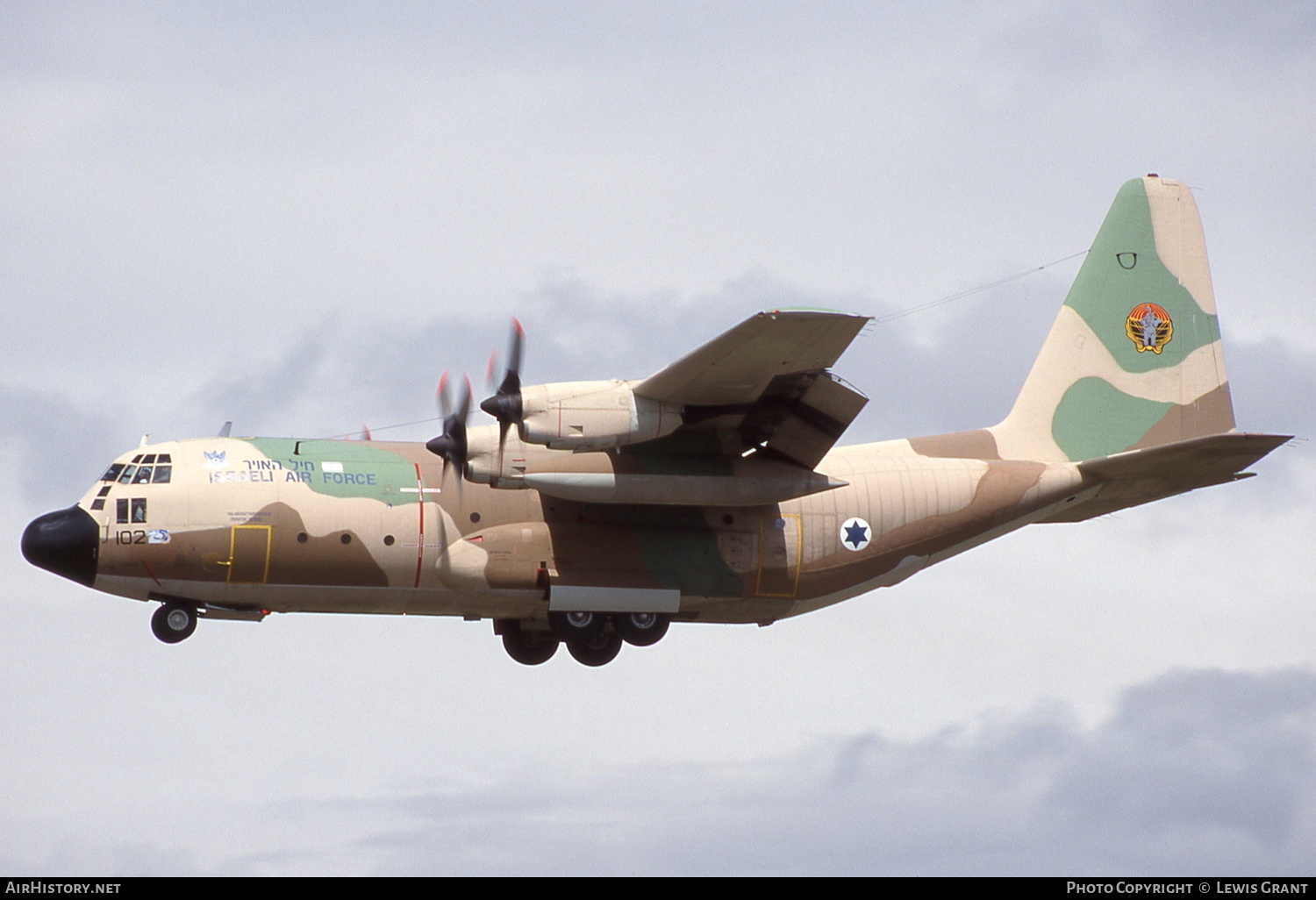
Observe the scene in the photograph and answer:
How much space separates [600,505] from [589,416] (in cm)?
256

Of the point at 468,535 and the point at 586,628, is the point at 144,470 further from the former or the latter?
the point at 586,628

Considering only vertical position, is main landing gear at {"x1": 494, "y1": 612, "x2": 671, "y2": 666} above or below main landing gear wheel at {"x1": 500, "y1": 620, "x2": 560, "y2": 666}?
below

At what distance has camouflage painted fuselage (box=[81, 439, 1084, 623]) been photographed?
917 inches

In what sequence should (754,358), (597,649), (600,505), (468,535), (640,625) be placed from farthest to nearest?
(597,649) < (640,625) < (600,505) < (468,535) < (754,358)

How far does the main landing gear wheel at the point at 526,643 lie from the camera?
26.3 m

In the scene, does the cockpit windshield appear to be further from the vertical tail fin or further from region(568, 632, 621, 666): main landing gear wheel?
the vertical tail fin

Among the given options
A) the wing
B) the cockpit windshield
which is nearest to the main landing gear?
the wing

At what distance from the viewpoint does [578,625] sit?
2452cm

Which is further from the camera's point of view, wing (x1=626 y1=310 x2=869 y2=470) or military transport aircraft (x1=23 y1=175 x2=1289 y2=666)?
military transport aircraft (x1=23 y1=175 x2=1289 y2=666)

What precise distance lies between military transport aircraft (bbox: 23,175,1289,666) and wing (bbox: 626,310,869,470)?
0.03 meters

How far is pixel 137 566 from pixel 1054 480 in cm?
1271

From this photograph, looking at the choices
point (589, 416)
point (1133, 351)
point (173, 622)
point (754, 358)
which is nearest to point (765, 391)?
point (754, 358)

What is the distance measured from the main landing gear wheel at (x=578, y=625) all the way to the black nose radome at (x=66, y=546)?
6.00 m

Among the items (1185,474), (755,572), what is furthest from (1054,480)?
(755,572)
